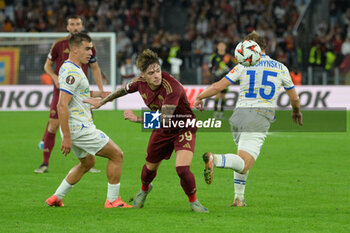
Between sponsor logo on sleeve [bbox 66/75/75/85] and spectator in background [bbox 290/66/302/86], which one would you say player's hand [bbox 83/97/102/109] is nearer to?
sponsor logo on sleeve [bbox 66/75/75/85]

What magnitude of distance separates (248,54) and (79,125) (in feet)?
6.58

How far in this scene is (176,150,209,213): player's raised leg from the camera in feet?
25.8

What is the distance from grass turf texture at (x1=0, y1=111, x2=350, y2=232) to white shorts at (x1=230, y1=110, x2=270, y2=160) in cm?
69

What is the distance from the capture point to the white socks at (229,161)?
304 inches

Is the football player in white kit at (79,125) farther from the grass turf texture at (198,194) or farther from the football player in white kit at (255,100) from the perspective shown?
the football player in white kit at (255,100)

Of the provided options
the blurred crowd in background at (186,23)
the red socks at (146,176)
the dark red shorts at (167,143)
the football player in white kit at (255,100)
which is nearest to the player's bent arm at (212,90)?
the football player in white kit at (255,100)

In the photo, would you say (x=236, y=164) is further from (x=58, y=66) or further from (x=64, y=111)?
(x=58, y=66)

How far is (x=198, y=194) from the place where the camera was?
9594 millimetres

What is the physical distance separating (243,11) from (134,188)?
76.2ft

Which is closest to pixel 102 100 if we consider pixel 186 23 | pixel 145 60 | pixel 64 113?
pixel 64 113

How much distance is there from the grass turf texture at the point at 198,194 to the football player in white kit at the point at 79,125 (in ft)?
1.15

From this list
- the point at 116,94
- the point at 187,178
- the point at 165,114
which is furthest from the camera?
the point at 116,94

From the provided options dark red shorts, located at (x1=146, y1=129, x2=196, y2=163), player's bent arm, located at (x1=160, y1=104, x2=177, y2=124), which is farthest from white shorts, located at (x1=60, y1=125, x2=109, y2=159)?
player's bent arm, located at (x1=160, y1=104, x2=177, y2=124)

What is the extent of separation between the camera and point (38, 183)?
10562 mm
